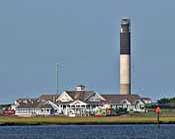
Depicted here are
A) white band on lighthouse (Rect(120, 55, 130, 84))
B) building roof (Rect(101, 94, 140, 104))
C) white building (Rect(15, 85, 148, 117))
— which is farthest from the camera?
white building (Rect(15, 85, 148, 117))

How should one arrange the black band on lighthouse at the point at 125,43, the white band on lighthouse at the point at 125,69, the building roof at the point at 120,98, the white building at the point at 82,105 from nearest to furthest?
the white band on lighthouse at the point at 125,69
the black band on lighthouse at the point at 125,43
the building roof at the point at 120,98
the white building at the point at 82,105

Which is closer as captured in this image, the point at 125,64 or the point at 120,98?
the point at 125,64

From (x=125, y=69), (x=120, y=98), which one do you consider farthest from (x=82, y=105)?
(x=125, y=69)

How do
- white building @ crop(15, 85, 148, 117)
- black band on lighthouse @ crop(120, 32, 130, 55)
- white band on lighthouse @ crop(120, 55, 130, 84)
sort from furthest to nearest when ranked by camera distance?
white building @ crop(15, 85, 148, 117)
black band on lighthouse @ crop(120, 32, 130, 55)
white band on lighthouse @ crop(120, 55, 130, 84)

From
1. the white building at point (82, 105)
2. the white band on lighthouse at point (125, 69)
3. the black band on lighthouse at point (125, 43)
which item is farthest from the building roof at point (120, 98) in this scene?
the black band on lighthouse at point (125, 43)

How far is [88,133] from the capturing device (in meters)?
105

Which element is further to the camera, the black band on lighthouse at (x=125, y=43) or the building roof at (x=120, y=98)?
the building roof at (x=120, y=98)

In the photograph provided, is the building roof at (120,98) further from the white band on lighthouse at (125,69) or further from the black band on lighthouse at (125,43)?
the black band on lighthouse at (125,43)

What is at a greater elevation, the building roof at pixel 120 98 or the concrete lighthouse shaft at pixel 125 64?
the concrete lighthouse shaft at pixel 125 64

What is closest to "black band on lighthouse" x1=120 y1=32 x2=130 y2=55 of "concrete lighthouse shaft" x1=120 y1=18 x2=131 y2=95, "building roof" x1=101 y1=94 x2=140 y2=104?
"concrete lighthouse shaft" x1=120 y1=18 x2=131 y2=95

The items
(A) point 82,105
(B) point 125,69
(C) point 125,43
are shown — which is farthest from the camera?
(A) point 82,105

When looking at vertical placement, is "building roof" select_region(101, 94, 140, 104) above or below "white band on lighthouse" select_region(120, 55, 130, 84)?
below

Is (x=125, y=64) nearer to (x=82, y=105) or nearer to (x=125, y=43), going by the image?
(x=125, y=43)

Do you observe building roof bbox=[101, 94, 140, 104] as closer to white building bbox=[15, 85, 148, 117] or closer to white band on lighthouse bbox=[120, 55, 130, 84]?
white building bbox=[15, 85, 148, 117]
